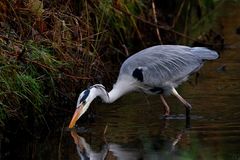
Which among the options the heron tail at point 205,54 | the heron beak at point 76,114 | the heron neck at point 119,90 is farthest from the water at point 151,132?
the heron tail at point 205,54

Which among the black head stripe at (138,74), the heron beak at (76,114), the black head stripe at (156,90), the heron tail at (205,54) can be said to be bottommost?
the black head stripe at (156,90)

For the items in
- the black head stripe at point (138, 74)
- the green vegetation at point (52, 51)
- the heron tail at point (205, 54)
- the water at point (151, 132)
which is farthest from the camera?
the heron tail at point (205, 54)

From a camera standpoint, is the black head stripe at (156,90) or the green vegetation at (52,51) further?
the black head stripe at (156,90)

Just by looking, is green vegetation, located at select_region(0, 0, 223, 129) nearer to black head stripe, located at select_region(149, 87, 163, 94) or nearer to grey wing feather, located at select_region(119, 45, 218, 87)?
grey wing feather, located at select_region(119, 45, 218, 87)

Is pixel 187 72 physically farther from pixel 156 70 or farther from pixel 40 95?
pixel 40 95

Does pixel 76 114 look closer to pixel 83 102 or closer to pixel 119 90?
pixel 83 102

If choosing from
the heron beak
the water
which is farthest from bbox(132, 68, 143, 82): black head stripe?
the heron beak

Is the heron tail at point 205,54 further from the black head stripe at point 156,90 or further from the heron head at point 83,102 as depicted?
the heron head at point 83,102

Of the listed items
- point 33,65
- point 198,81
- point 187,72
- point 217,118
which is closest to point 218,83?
point 198,81

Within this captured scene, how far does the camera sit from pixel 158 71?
10.3 meters

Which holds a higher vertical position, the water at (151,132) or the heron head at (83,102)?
the heron head at (83,102)

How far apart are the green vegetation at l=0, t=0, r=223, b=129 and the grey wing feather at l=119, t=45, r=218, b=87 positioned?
0.59m

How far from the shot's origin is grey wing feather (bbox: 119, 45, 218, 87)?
10266mm

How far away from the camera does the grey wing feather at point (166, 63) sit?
1027cm
